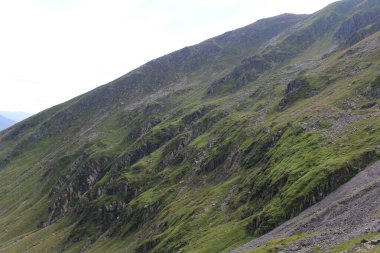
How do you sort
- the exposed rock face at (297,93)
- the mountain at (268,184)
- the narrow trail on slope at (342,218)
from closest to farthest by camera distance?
the narrow trail on slope at (342,218) → the mountain at (268,184) → the exposed rock face at (297,93)

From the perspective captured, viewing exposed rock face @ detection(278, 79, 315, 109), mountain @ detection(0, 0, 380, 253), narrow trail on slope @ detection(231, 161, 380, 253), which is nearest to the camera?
narrow trail on slope @ detection(231, 161, 380, 253)

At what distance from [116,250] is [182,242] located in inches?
1965

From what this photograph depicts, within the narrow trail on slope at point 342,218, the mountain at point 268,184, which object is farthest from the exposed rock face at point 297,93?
the narrow trail on slope at point 342,218

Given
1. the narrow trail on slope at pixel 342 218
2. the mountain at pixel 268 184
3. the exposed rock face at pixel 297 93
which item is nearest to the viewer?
the narrow trail on slope at pixel 342 218

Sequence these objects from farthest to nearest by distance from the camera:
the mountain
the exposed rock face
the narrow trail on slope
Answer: the exposed rock face → the mountain → the narrow trail on slope

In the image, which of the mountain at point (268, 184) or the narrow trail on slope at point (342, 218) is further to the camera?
the mountain at point (268, 184)

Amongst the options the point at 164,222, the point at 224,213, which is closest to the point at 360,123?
the point at 224,213

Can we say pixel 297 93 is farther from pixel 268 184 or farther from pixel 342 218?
pixel 342 218

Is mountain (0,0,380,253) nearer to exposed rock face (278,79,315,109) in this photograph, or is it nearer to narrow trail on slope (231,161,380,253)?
narrow trail on slope (231,161,380,253)

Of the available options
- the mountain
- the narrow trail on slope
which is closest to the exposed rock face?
the mountain

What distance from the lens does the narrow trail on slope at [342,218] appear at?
172 feet

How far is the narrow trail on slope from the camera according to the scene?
5253 cm

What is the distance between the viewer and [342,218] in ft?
195

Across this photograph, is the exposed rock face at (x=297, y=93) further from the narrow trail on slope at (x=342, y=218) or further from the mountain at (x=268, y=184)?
the narrow trail on slope at (x=342, y=218)
